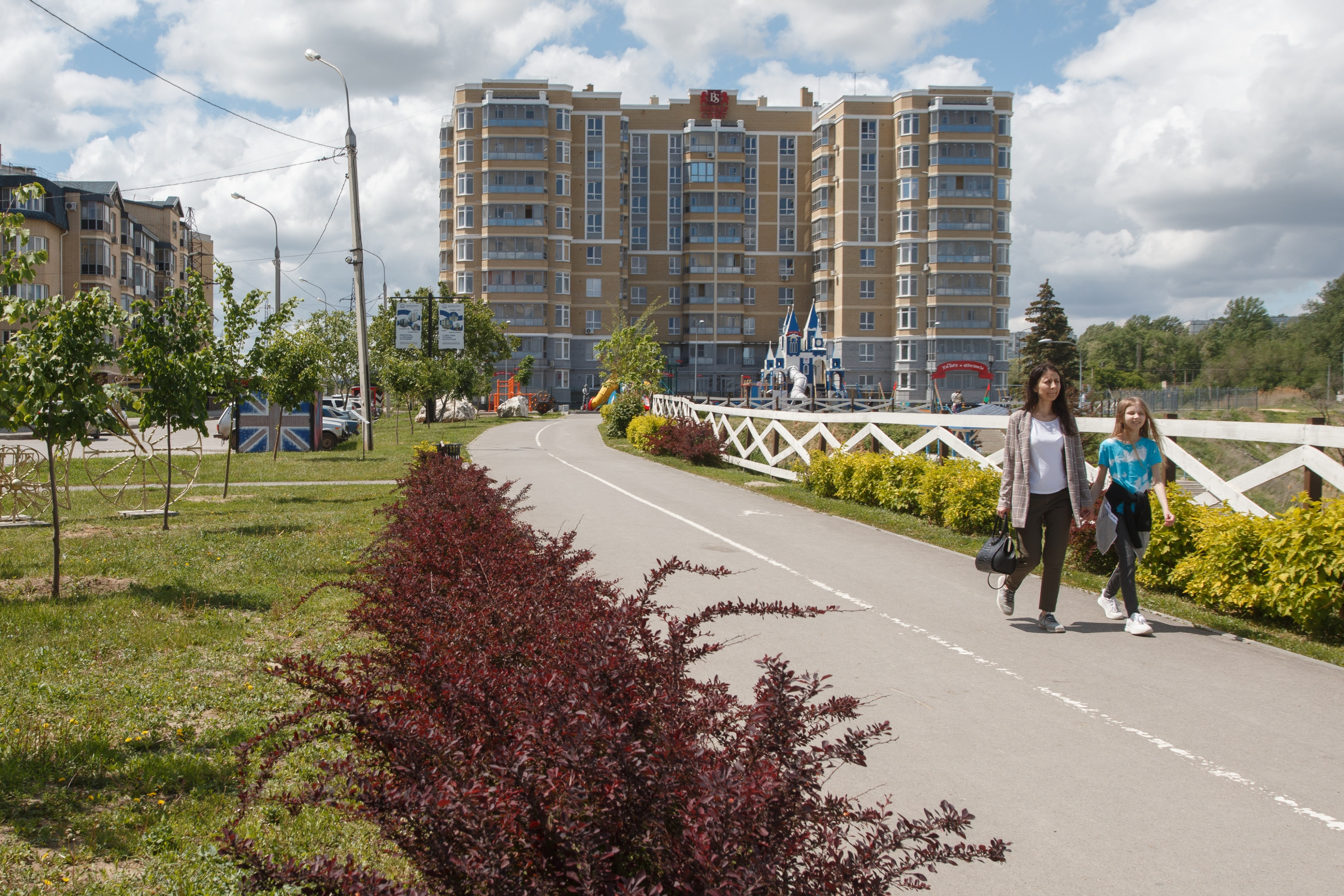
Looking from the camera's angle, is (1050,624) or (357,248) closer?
(1050,624)

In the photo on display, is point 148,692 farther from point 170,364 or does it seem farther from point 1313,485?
point 1313,485

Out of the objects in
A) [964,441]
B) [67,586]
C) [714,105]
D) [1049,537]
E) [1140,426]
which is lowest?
[67,586]

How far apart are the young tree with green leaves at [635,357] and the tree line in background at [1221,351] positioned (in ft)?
65.2

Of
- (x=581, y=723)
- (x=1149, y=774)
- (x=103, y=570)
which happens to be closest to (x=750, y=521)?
(x=103, y=570)

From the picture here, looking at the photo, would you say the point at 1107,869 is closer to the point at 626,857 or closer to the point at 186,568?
the point at 626,857

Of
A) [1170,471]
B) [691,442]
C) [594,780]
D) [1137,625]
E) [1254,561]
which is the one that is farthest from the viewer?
[691,442]

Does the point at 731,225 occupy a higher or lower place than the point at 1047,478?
higher

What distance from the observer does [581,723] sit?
262 cm

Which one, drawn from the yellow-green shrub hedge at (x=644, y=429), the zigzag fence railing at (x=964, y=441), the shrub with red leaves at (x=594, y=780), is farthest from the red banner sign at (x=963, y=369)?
the shrub with red leaves at (x=594, y=780)

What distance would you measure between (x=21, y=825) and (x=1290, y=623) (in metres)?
8.19

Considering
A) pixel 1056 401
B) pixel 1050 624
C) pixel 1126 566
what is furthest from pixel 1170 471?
pixel 1050 624

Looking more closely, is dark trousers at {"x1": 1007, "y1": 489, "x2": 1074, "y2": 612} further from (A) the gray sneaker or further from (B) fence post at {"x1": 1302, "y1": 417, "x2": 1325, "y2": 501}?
(B) fence post at {"x1": 1302, "y1": 417, "x2": 1325, "y2": 501}

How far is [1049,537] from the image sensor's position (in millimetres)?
7457

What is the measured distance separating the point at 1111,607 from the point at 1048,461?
1.31 m
